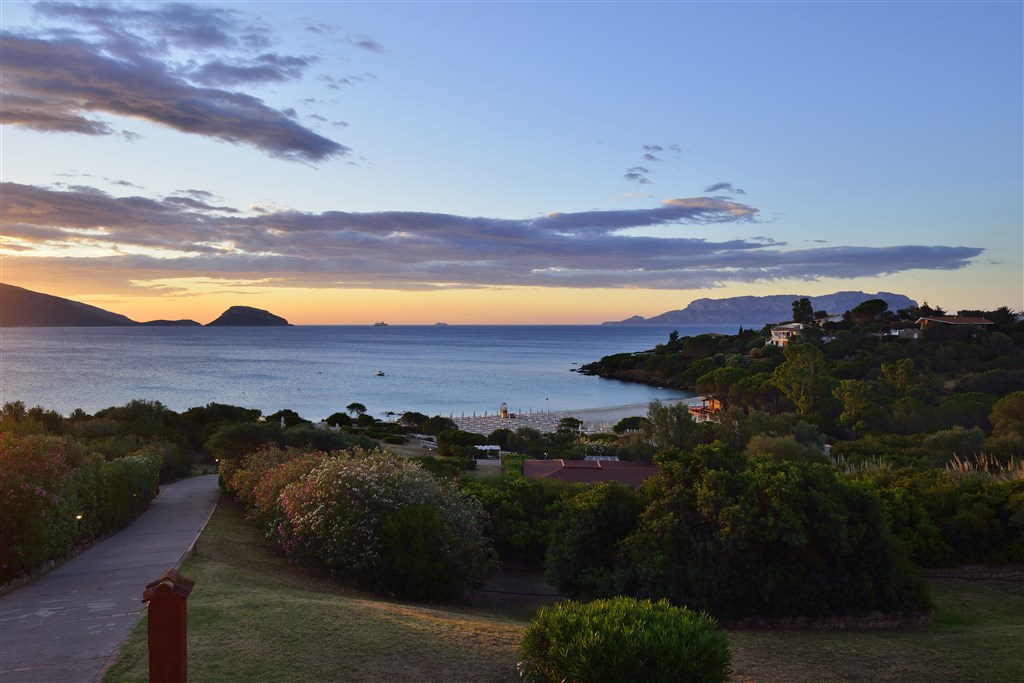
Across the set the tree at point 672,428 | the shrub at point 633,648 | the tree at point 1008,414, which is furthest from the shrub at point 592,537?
the tree at point 1008,414

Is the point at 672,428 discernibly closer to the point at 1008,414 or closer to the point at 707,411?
the point at 1008,414

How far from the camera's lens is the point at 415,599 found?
1211 cm

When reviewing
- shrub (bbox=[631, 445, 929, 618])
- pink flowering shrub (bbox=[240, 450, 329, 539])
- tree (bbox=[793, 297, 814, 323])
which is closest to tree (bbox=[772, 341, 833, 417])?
shrub (bbox=[631, 445, 929, 618])

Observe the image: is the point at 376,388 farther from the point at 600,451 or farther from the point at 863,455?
the point at 863,455

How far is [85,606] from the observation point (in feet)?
31.9

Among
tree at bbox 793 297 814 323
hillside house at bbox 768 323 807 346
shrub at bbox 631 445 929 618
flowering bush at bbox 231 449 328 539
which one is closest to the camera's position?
shrub at bbox 631 445 929 618

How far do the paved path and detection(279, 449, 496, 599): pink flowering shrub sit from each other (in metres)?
2.34

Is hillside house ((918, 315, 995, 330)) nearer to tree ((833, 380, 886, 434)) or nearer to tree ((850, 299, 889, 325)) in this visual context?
tree ((850, 299, 889, 325))

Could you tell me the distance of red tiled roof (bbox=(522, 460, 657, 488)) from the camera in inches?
935

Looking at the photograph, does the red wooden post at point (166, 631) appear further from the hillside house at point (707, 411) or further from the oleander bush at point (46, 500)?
the hillside house at point (707, 411)

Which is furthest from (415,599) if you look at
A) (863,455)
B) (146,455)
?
(863,455)

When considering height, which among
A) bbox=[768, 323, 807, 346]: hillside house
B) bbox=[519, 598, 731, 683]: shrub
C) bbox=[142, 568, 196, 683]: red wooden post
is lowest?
bbox=[519, 598, 731, 683]: shrub

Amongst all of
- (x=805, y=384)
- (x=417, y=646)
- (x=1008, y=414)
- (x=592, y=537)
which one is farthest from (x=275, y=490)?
(x=805, y=384)

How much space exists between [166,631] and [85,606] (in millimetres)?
7206
